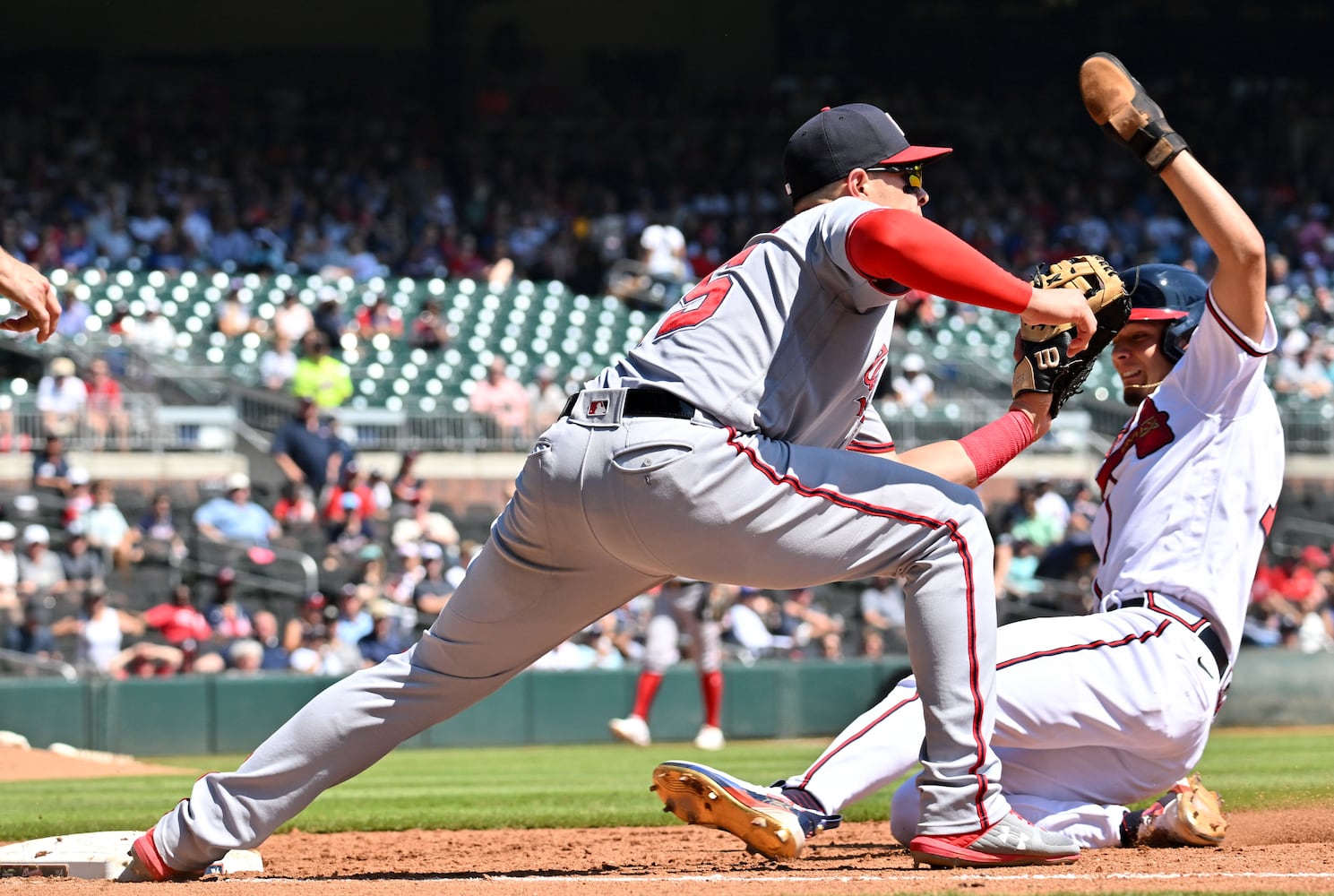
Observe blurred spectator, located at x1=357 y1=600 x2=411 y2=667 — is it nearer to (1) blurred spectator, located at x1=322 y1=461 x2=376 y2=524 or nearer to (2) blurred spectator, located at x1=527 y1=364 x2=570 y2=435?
(1) blurred spectator, located at x1=322 y1=461 x2=376 y2=524

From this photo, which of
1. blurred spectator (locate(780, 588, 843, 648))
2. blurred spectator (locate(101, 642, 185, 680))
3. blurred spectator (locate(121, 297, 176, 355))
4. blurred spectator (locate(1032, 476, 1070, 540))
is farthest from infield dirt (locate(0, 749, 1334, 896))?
blurred spectator (locate(121, 297, 176, 355))

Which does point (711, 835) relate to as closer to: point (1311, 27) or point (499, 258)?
point (499, 258)

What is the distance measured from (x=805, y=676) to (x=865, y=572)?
9271mm

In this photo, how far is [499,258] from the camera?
21469mm

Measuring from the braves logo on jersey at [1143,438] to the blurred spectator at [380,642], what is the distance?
826cm

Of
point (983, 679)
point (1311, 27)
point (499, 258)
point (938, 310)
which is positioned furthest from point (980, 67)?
point (983, 679)

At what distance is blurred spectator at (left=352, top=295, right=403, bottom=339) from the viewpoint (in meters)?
18.2

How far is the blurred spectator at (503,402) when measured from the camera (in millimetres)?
16578

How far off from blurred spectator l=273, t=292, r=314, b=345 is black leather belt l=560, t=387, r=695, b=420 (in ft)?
44.8

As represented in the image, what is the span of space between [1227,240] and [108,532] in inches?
440

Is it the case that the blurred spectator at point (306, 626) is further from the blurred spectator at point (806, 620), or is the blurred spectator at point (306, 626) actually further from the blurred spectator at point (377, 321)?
the blurred spectator at point (377, 321)

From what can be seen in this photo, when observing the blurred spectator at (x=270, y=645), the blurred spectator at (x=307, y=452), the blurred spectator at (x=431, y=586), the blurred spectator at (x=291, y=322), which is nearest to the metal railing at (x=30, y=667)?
the blurred spectator at (x=270, y=645)

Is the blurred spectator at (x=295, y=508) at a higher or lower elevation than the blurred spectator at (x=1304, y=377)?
lower

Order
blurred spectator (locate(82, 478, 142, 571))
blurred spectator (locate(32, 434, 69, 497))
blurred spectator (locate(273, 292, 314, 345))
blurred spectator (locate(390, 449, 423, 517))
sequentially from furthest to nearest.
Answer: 1. blurred spectator (locate(273, 292, 314, 345))
2. blurred spectator (locate(390, 449, 423, 517))
3. blurred spectator (locate(32, 434, 69, 497))
4. blurred spectator (locate(82, 478, 142, 571))
